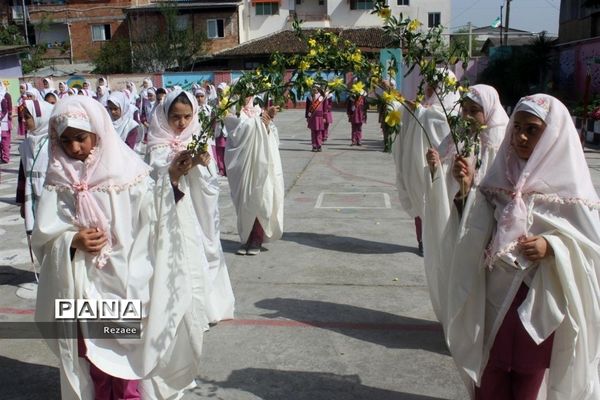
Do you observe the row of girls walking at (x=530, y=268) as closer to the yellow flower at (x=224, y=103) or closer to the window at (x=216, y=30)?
the yellow flower at (x=224, y=103)

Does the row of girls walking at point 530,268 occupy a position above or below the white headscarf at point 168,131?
below

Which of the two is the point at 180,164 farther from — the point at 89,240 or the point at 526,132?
the point at 526,132

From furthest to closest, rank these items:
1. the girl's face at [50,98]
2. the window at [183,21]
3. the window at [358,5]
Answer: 1. the window at [358,5]
2. the window at [183,21]
3. the girl's face at [50,98]

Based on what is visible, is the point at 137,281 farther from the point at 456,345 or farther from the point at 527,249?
the point at 527,249

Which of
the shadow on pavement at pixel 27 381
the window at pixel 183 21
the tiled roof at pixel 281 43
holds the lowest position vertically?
the shadow on pavement at pixel 27 381

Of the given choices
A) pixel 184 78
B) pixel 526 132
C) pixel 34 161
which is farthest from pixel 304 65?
pixel 184 78

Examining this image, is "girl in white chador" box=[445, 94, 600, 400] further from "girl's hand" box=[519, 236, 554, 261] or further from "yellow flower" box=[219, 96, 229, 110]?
"yellow flower" box=[219, 96, 229, 110]

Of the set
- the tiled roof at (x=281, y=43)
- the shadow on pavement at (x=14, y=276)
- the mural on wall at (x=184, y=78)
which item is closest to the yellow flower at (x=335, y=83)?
the shadow on pavement at (x=14, y=276)

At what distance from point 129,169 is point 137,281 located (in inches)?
21.3

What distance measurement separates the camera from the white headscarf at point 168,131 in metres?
4.45

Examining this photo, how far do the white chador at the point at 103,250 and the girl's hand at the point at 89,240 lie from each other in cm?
3

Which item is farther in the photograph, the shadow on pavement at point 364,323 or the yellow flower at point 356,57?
the shadow on pavement at point 364,323

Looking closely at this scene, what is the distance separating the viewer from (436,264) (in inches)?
173

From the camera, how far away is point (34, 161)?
5.46 meters
